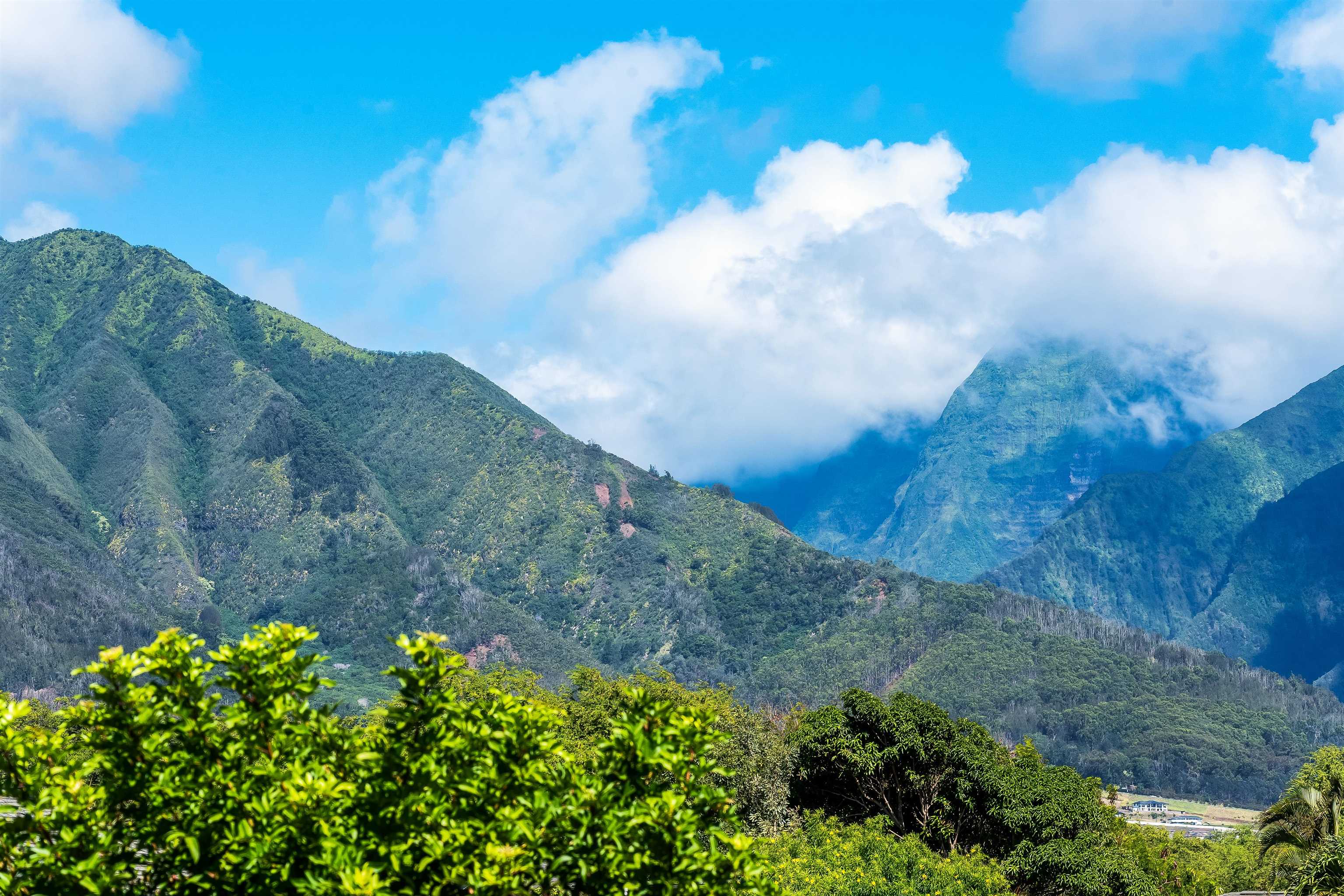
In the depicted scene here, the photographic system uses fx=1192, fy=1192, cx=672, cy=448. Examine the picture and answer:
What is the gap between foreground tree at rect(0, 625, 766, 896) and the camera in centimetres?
1401

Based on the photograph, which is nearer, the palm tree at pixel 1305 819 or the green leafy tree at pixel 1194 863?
the palm tree at pixel 1305 819

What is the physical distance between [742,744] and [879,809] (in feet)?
25.2

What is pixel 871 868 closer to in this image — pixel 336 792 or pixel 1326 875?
pixel 1326 875

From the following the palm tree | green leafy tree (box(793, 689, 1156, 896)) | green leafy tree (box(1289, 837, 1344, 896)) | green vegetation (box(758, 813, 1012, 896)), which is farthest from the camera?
the palm tree

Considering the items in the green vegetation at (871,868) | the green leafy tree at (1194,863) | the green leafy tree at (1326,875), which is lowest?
the green leafy tree at (1194,863)

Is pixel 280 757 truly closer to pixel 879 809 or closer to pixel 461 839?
pixel 461 839

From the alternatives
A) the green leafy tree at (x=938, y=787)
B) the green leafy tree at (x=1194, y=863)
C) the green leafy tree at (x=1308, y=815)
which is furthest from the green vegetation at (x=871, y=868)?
the green leafy tree at (x=1194, y=863)

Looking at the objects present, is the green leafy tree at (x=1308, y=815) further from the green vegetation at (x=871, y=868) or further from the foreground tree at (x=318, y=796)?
the foreground tree at (x=318, y=796)

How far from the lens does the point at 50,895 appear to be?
13.5m

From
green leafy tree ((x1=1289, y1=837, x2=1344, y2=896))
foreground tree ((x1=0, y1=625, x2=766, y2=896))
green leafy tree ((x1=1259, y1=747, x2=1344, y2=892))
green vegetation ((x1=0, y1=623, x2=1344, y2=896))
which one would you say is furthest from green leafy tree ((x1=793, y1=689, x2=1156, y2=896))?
foreground tree ((x1=0, y1=625, x2=766, y2=896))

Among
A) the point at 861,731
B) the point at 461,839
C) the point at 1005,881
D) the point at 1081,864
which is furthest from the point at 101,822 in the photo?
the point at 861,731

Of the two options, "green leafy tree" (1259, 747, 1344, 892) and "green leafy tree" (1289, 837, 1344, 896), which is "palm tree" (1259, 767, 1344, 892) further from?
"green leafy tree" (1289, 837, 1344, 896)

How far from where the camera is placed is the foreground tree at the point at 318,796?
14.0 meters

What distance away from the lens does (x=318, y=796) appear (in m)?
14.2
